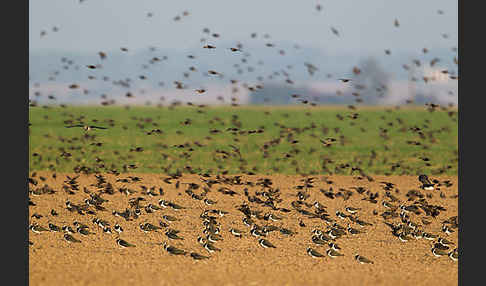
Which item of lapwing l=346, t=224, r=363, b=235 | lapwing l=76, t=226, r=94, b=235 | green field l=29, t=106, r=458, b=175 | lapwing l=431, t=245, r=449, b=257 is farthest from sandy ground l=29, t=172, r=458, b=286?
green field l=29, t=106, r=458, b=175

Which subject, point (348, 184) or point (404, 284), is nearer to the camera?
point (404, 284)

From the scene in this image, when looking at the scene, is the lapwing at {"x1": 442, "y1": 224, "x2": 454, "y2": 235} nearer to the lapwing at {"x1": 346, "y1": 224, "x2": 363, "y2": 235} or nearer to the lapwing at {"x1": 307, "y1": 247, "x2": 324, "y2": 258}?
the lapwing at {"x1": 346, "y1": 224, "x2": 363, "y2": 235}

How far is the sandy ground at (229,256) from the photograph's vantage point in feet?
61.0

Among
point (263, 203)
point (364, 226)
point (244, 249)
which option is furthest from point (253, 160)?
point (244, 249)

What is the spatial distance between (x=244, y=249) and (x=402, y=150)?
43651mm

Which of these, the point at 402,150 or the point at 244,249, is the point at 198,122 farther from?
the point at 244,249

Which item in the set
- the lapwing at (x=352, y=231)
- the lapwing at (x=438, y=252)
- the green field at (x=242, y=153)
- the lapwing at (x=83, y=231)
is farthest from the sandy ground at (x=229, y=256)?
the green field at (x=242, y=153)

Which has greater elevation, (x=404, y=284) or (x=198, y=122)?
(x=198, y=122)

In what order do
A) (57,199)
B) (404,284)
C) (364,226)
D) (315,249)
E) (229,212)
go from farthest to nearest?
(57,199)
(229,212)
(364,226)
(315,249)
(404,284)

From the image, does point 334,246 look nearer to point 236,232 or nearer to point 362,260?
point 362,260

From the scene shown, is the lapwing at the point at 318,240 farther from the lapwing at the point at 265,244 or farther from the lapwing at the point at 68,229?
the lapwing at the point at 68,229

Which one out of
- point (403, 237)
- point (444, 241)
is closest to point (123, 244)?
point (403, 237)

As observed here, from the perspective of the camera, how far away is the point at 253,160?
177 ft

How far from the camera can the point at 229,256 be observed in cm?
2127
